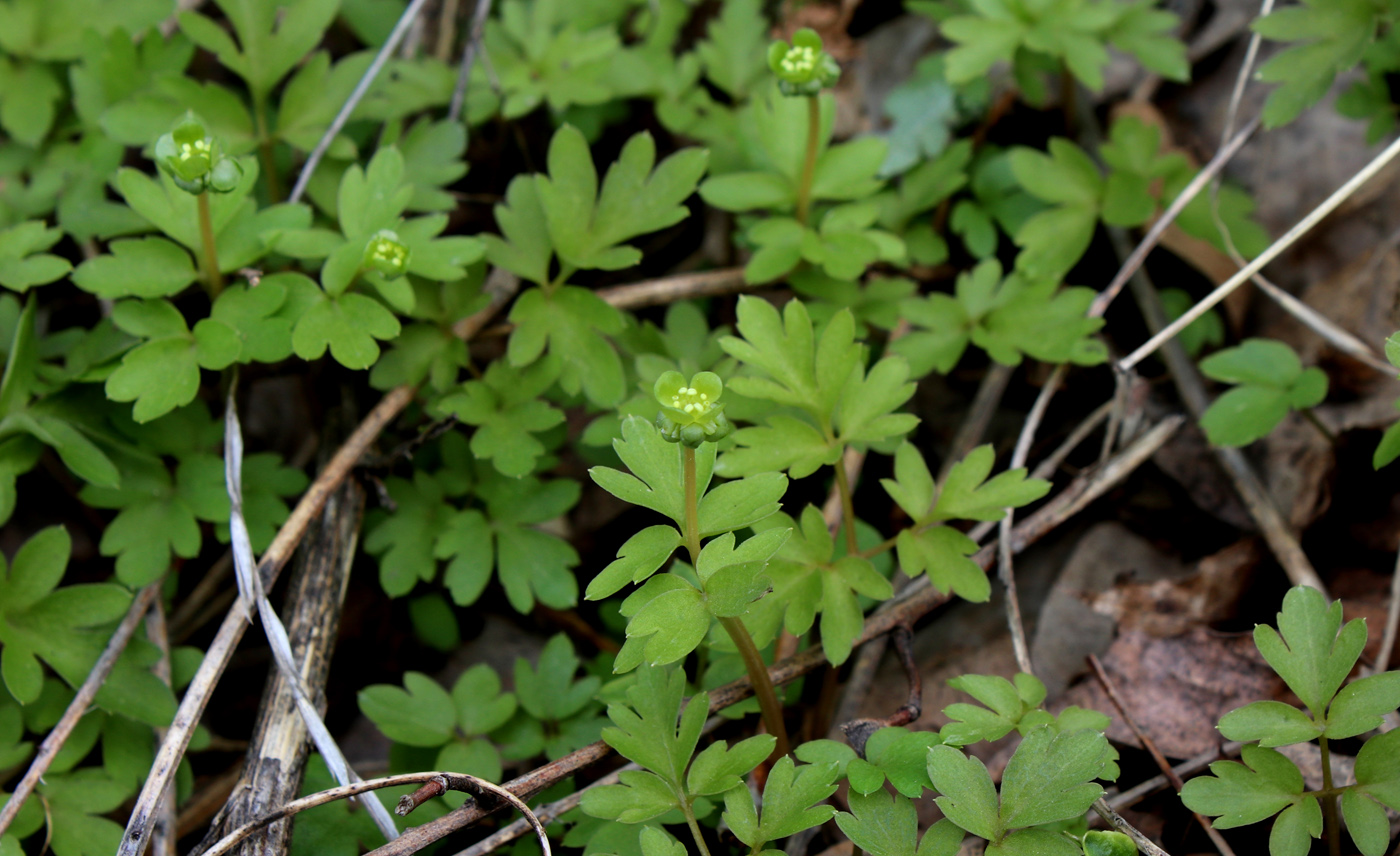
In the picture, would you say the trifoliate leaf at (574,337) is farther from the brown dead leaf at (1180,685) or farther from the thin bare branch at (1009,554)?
the brown dead leaf at (1180,685)

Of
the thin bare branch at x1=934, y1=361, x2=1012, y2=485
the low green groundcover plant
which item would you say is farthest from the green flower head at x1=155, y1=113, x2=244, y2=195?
the thin bare branch at x1=934, y1=361, x2=1012, y2=485

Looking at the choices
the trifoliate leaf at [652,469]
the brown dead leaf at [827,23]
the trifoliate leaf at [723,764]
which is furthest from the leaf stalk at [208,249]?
the brown dead leaf at [827,23]

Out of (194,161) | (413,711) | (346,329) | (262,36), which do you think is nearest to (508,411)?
(346,329)

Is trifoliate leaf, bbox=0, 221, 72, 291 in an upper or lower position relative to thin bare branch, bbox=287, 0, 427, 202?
lower

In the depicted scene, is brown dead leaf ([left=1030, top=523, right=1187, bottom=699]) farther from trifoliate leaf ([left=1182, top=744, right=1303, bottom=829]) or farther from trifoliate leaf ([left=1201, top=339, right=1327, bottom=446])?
trifoliate leaf ([left=1182, top=744, right=1303, bottom=829])

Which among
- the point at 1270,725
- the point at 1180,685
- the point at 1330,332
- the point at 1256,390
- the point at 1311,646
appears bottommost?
the point at 1180,685

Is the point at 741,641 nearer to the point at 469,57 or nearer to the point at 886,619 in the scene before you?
the point at 886,619

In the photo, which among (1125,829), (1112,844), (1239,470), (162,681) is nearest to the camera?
(1112,844)

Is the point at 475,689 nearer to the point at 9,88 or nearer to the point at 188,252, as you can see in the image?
the point at 188,252
